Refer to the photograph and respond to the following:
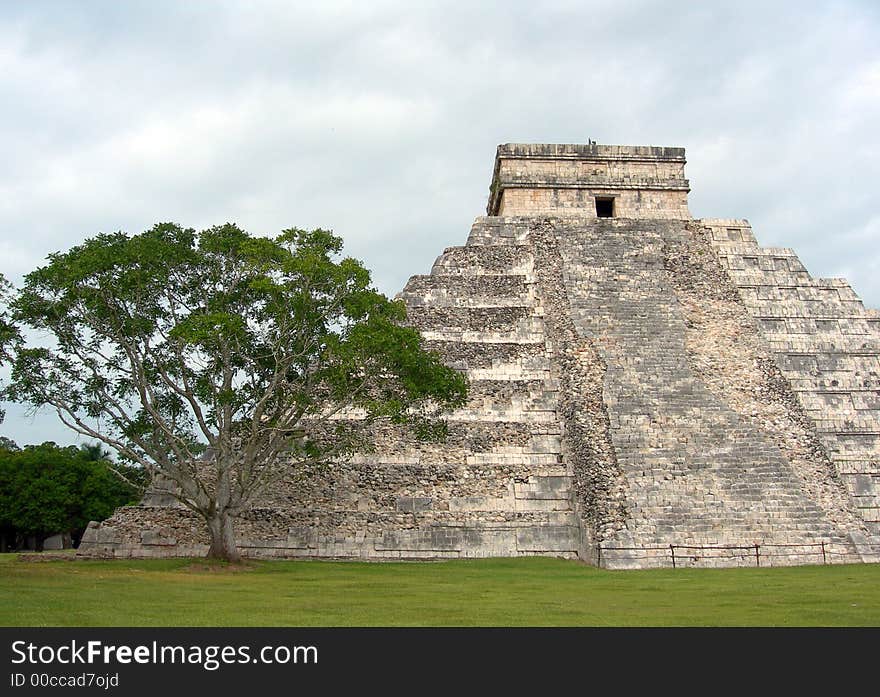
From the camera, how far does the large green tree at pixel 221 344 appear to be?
584 inches

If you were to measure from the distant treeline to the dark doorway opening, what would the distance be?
1978 cm

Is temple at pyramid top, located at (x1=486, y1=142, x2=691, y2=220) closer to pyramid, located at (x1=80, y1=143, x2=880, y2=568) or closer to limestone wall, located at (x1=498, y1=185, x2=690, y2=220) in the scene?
limestone wall, located at (x1=498, y1=185, x2=690, y2=220)

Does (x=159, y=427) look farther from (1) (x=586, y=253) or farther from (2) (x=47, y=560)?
(1) (x=586, y=253)

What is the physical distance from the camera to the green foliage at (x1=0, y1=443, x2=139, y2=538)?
1270 inches

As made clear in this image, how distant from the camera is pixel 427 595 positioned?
11.2 meters

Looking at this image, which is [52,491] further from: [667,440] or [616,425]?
[667,440]

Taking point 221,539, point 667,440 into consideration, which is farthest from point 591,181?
point 221,539

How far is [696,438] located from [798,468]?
82.5 inches

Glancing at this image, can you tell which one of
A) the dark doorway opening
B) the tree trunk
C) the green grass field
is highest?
the dark doorway opening

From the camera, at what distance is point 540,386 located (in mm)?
19469

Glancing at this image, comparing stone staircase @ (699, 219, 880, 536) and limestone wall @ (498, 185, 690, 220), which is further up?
limestone wall @ (498, 185, 690, 220)

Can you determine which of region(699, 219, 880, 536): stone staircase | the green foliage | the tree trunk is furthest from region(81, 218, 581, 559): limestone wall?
the green foliage
